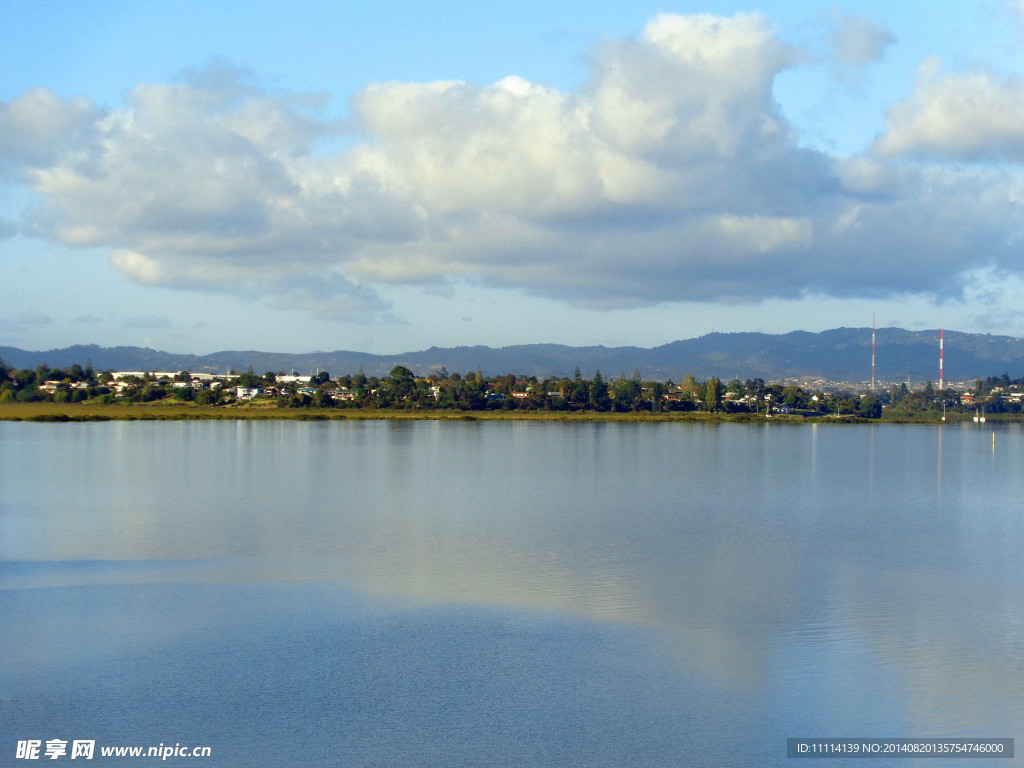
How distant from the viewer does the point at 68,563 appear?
2012 centimetres

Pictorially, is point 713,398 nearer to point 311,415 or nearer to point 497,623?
point 311,415

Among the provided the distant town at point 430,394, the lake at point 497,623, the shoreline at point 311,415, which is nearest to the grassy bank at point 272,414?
the shoreline at point 311,415

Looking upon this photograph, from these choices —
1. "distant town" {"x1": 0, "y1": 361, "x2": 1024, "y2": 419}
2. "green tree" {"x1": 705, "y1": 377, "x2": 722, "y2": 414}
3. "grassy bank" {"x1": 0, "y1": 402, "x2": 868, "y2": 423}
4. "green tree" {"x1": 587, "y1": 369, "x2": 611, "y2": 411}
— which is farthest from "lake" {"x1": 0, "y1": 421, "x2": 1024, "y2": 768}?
"green tree" {"x1": 705, "y1": 377, "x2": 722, "y2": 414}

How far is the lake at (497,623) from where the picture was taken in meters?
11.1

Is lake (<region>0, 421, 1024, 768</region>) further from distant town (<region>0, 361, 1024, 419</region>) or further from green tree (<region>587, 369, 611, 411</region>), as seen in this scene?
green tree (<region>587, 369, 611, 411</region>)

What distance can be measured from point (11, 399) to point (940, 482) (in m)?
101

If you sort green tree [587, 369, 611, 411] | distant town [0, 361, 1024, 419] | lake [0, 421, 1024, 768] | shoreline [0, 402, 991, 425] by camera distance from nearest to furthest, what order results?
lake [0, 421, 1024, 768]
shoreline [0, 402, 991, 425]
distant town [0, 361, 1024, 419]
green tree [587, 369, 611, 411]

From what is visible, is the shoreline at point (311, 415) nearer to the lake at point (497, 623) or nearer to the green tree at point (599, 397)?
the green tree at point (599, 397)

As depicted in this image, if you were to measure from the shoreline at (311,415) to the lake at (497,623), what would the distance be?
65790 mm

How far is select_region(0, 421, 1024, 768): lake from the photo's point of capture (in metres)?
11.1

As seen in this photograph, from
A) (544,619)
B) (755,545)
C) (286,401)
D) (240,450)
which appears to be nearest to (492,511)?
(755,545)

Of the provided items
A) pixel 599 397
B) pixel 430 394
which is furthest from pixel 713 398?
pixel 430 394

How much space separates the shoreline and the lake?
216 ft

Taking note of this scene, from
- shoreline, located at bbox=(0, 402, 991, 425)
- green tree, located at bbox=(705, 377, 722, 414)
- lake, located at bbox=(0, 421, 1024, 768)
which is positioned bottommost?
lake, located at bbox=(0, 421, 1024, 768)
